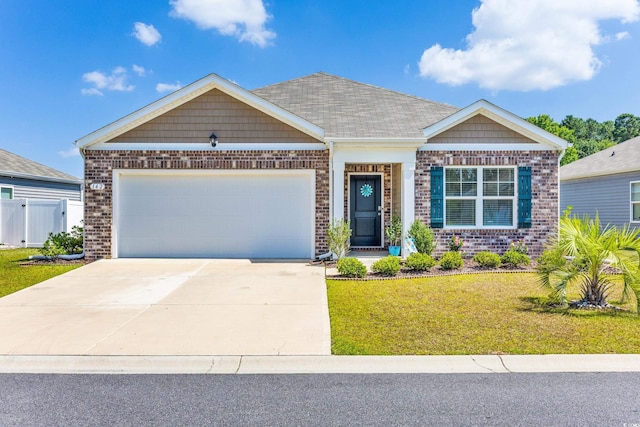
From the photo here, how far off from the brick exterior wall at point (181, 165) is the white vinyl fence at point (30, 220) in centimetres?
565

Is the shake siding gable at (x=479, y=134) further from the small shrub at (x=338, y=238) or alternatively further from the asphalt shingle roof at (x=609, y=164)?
the asphalt shingle roof at (x=609, y=164)

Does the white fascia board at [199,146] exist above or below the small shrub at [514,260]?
above

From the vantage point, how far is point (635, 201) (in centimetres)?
1567

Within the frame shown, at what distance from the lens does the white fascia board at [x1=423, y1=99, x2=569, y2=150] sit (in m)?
11.0

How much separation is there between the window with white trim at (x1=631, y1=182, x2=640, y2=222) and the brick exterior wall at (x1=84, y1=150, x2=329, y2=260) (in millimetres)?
12788

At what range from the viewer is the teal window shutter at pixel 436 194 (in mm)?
11164

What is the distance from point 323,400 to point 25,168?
71.5 feet

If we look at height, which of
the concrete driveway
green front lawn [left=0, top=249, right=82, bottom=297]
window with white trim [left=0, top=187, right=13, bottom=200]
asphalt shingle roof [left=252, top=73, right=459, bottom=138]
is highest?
asphalt shingle roof [left=252, top=73, right=459, bottom=138]

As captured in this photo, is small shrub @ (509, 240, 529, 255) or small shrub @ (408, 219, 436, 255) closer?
small shrub @ (408, 219, 436, 255)

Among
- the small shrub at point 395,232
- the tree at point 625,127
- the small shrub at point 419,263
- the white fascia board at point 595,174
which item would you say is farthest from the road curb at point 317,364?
the tree at point 625,127

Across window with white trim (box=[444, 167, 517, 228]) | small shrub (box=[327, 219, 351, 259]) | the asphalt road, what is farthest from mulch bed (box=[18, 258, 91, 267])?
window with white trim (box=[444, 167, 517, 228])

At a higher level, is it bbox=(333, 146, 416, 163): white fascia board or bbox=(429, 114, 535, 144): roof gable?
bbox=(429, 114, 535, 144): roof gable

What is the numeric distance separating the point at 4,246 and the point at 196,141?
10625mm

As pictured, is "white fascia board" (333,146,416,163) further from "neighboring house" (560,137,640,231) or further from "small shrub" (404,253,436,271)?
"neighboring house" (560,137,640,231)
